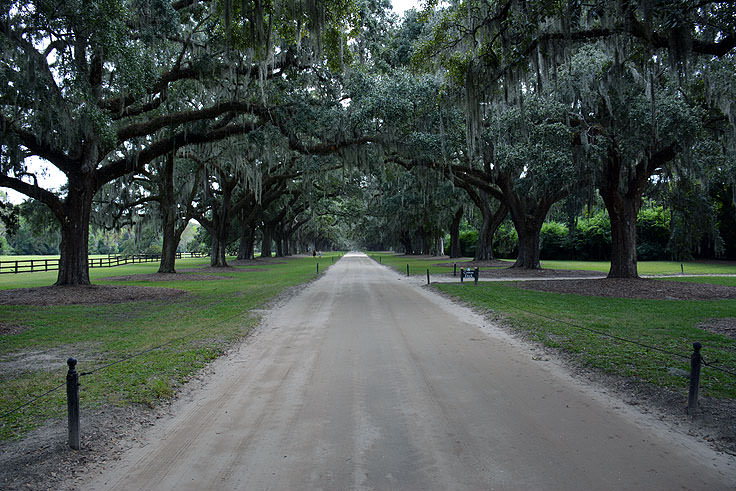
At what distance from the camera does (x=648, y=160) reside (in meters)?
15.8

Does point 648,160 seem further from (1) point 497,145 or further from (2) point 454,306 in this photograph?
(2) point 454,306

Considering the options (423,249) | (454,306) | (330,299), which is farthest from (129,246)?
(454,306)

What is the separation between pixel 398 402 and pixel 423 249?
202ft

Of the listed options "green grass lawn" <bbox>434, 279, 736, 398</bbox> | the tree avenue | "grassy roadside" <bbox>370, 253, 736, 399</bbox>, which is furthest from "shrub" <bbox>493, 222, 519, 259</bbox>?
"green grass lawn" <bbox>434, 279, 736, 398</bbox>

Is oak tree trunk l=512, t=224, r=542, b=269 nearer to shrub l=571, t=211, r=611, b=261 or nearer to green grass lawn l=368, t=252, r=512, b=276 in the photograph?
green grass lawn l=368, t=252, r=512, b=276

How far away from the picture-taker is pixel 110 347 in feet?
24.9

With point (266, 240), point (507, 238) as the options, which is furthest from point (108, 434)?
point (266, 240)

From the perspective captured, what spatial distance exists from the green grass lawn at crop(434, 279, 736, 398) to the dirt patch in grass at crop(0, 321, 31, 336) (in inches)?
420

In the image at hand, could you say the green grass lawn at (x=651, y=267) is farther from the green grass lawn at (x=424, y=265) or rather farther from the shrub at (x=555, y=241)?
the shrub at (x=555, y=241)

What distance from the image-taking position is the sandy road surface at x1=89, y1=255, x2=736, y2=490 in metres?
3.31

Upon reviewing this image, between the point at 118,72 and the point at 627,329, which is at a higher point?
the point at 118,72

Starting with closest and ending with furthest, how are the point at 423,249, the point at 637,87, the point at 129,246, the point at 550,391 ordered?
the point at 550,391
the point at 637,87
the point at 129,246
the point at 423,249

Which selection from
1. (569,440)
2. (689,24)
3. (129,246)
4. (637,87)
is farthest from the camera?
(129,246)

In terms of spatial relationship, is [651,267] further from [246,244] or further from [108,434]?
[246,244]
